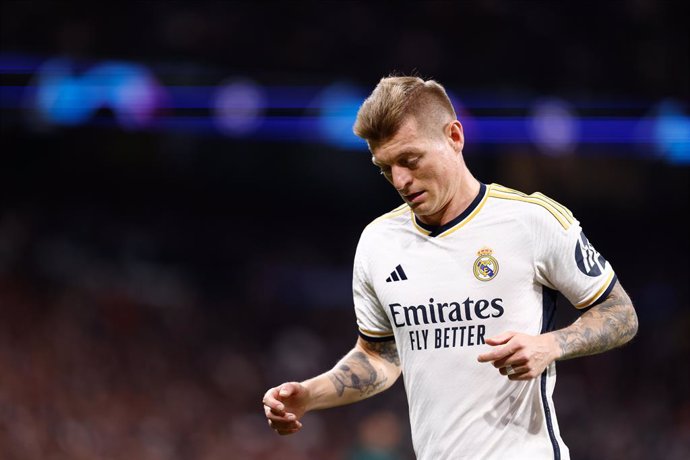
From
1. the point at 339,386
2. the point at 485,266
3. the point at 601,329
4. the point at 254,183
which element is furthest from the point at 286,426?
the point at 254,183

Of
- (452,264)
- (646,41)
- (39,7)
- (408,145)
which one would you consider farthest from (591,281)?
(646,41)

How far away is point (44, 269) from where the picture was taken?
14.8m

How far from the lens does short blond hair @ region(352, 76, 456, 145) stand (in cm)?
345

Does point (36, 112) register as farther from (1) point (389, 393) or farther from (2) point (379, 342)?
(2) point (379, 342)

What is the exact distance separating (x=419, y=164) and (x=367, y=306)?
0.62 metres

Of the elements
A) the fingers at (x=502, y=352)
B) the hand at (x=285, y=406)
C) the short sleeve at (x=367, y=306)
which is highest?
the short sleeve at (x=367, y=306)

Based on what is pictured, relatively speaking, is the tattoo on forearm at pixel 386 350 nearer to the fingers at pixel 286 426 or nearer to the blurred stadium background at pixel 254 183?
the fingers at pixel 286 426

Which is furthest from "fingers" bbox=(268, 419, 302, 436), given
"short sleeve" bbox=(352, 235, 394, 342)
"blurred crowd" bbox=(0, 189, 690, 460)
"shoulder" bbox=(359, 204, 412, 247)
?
"blurred crowd" bbox=(0, 189, 690, 460)

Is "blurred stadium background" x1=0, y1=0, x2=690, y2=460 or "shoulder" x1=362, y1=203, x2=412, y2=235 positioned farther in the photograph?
"blurred stadium background" x1=0, y1=0, x2=690, y2=460

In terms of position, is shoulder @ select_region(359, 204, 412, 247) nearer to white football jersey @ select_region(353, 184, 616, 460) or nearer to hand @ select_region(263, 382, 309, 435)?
white football jersey @ select_region(353, 184, 616, 460)

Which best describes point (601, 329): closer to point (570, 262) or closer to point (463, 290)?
point (570, 262)

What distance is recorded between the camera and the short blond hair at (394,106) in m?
3.45

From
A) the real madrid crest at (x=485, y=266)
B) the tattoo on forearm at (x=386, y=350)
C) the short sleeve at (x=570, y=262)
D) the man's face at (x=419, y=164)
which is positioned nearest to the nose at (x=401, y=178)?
the man's face at (x=419, y=164)

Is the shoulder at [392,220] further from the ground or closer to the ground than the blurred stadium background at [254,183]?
closer to the ground
